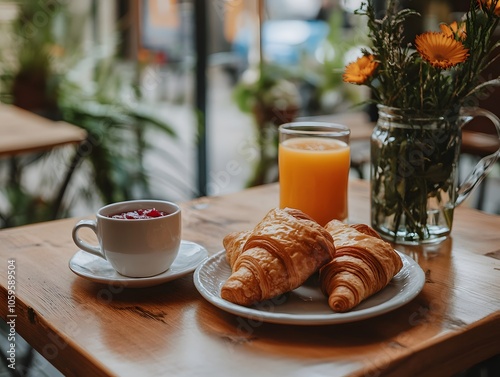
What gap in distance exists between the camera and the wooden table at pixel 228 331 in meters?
0.75

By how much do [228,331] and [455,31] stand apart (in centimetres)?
63

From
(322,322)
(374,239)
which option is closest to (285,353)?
(322,322)

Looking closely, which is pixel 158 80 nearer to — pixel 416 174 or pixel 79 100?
pixel 79 100

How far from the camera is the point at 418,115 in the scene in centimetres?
112

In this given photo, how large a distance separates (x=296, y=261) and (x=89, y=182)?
2.32 meters

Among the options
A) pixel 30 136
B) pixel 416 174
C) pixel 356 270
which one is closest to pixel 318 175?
pixel 416 174

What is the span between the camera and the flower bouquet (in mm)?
1087

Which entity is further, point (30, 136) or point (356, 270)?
point (30, 136)

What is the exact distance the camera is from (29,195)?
304cm

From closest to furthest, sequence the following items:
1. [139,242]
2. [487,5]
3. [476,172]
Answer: [139,242] < [487,5] < [476,172]

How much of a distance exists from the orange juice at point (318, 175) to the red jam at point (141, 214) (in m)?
0.33

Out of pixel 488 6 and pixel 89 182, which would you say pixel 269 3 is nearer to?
pixel 89 182

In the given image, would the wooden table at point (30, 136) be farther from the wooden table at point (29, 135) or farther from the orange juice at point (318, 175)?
the orange juice at point (318, 175)

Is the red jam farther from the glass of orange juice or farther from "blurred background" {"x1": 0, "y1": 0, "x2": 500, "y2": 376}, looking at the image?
"blurred background" {"x1": 0, "y1": 0, "x2": 500, "y2": 376}
